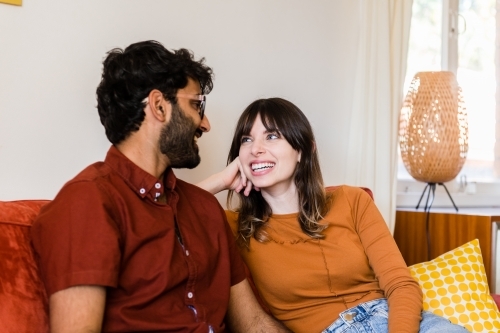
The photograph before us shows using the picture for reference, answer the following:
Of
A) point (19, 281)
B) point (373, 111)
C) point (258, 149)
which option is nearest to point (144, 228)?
point (19, 281)

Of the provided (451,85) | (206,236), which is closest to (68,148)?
(206,236)

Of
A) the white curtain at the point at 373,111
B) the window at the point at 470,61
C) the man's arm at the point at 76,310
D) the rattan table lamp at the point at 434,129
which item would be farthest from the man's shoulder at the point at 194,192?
the window at the point at 470,61

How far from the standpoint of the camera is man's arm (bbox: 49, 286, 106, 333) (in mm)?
1276

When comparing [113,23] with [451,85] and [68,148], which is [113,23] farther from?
[451,85]

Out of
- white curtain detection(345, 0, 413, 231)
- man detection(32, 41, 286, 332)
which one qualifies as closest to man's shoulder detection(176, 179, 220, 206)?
man detection(32, 41, 286, 332)

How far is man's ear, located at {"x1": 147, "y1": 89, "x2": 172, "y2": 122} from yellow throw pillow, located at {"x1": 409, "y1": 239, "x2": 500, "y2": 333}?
3.51ft

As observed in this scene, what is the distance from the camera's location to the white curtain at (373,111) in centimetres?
287

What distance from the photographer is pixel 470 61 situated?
385 cm

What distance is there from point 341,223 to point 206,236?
1.67 feet

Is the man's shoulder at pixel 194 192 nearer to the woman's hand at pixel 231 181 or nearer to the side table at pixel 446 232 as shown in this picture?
the woman's hand at pixel 231 181

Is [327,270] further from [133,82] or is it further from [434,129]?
[434,129]

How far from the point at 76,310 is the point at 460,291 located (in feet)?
4.38

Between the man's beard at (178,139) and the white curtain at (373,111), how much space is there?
4.45ft

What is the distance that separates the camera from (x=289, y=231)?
202cm
